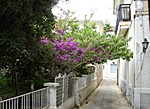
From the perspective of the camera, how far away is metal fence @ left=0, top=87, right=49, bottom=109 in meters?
4.76

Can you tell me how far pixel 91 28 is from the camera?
14125mm

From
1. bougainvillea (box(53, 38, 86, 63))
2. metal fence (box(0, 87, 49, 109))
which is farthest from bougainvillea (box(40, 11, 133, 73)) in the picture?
metal fence (box(0, 87, 49, 109))

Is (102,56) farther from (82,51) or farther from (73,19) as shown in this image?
(73,19)

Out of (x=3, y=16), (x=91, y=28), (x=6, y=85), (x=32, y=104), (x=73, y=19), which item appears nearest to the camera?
(x=3, y=16)

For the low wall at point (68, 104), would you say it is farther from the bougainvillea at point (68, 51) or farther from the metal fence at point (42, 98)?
the bougainvillea at point (68, 51)

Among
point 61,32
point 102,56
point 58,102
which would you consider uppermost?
point 61,32

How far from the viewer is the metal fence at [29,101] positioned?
476cm

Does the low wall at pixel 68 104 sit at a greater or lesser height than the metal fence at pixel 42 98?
lesser

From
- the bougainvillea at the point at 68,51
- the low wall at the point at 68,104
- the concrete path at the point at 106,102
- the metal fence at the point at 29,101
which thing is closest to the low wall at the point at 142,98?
the concrete path at the point at 106,102

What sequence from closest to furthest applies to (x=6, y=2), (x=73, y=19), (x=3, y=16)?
(x=6, y=2)
(x=3, y=16)
(x=73, y=19)

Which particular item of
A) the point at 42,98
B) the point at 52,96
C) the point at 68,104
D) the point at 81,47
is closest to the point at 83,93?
the point at 81,47

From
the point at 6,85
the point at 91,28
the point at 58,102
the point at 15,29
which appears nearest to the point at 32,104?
the point at 15,29

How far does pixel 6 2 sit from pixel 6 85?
6.13 metres

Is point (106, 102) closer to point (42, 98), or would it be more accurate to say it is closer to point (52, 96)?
point (52, 96)
